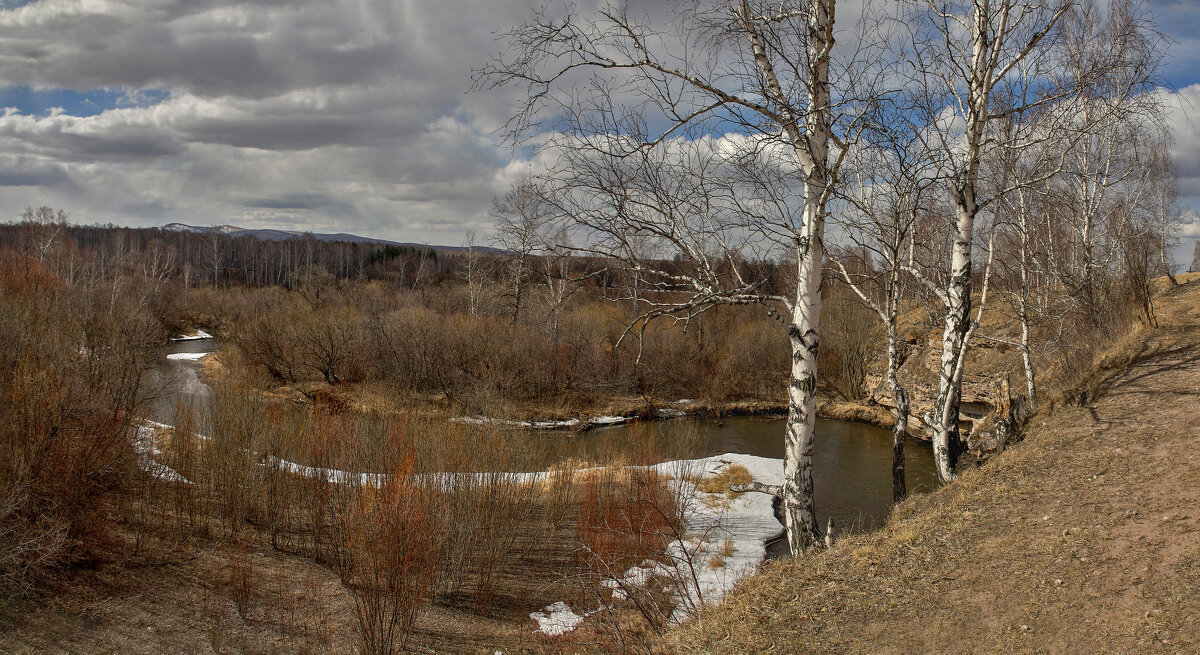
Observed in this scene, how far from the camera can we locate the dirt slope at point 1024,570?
424cm

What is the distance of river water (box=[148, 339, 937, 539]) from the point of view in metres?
15.6

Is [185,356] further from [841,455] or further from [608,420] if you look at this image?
[841,455]

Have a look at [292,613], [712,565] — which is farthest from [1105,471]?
[292,613]

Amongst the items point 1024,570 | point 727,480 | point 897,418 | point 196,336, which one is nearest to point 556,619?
point 897,418

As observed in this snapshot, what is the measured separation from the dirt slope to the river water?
4.63m

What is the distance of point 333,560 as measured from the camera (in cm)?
1180

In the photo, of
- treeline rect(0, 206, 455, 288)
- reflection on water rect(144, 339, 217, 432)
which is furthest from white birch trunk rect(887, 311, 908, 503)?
treeline rect(0, 206, 455, 288)

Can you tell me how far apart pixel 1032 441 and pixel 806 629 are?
214 inches

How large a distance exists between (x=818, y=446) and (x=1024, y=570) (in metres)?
17.8

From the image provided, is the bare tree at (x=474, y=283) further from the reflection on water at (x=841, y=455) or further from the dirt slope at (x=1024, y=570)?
the dirt slope at (x=1024, y=570)

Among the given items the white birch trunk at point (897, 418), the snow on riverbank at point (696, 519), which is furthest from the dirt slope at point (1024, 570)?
the snow on riverbank at point (696, 519)

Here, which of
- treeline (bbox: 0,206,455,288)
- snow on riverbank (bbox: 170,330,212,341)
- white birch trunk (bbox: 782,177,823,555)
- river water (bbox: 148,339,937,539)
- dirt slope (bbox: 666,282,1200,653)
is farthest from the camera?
treeline (bbox: 0,206,455,288)

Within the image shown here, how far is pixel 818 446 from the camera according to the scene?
22156 mm

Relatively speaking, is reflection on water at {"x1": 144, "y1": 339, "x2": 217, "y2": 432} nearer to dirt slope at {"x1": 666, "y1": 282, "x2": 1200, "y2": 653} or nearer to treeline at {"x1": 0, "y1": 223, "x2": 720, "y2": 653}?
treeline at {"x1": 0, "y1": 223, "x2": 720, "y2": 653}
